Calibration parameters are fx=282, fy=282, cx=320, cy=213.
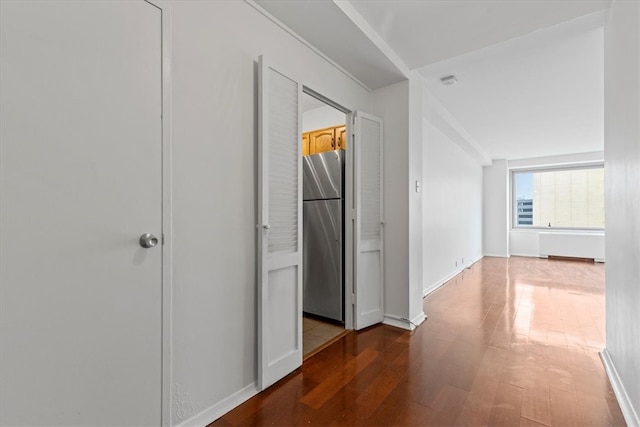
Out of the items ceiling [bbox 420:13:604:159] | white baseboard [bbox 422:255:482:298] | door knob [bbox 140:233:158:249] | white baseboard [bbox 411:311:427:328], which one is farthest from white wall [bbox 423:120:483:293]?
door knob [bbox 140:233:158:249]

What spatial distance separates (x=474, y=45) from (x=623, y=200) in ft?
5.15

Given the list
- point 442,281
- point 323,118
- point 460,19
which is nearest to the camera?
point 460,19

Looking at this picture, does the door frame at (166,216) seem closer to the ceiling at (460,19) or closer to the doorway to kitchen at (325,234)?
the ceiling at (460,19)

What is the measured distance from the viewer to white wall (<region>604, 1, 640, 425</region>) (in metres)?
1.40

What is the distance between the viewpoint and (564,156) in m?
6.70

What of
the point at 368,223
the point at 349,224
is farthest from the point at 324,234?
the point at 368,223

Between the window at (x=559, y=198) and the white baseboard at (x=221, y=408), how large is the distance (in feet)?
27.6

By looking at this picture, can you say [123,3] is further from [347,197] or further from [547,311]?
[547,311]

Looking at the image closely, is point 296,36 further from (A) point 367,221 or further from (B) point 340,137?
(A) point 367,221

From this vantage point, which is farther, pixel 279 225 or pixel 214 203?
pixel 279 225

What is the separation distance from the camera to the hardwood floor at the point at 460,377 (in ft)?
4.98

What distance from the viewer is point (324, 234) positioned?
9.75 feet

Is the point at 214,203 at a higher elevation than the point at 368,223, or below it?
higher

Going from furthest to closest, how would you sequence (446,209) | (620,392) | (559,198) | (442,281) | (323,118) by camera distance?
1. (559,198)
2. (446,209)
3. (442,281)
4. (323,118)
5. (620,392)
